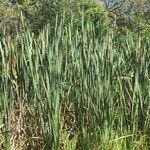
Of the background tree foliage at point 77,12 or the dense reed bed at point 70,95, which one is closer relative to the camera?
the dense reed bed at point 70,95

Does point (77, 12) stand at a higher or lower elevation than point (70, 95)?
higher

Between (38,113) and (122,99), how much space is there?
581mm

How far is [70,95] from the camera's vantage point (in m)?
3.60

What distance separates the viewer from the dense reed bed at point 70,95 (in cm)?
333

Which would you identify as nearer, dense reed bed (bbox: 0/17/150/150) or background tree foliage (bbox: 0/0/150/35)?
dense reed bed (bbox: 0/17/150/150)

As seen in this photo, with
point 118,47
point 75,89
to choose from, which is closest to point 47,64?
point 75,89

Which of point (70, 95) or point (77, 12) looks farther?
point (77, 12)

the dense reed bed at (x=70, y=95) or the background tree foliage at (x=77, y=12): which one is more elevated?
the background tree foliage at (x=77, y=12)

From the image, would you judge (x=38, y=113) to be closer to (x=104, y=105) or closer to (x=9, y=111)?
(x=9, y=111)

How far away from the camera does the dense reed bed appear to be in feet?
10.9

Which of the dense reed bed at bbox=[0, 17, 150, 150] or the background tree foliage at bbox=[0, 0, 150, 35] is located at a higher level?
the background tree foliage at bbox=[0, 0, 150, 35]

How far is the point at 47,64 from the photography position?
3406 millimetres

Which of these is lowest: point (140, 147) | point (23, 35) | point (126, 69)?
point (140, 147)

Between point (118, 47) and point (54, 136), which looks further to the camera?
point (118, 47)
